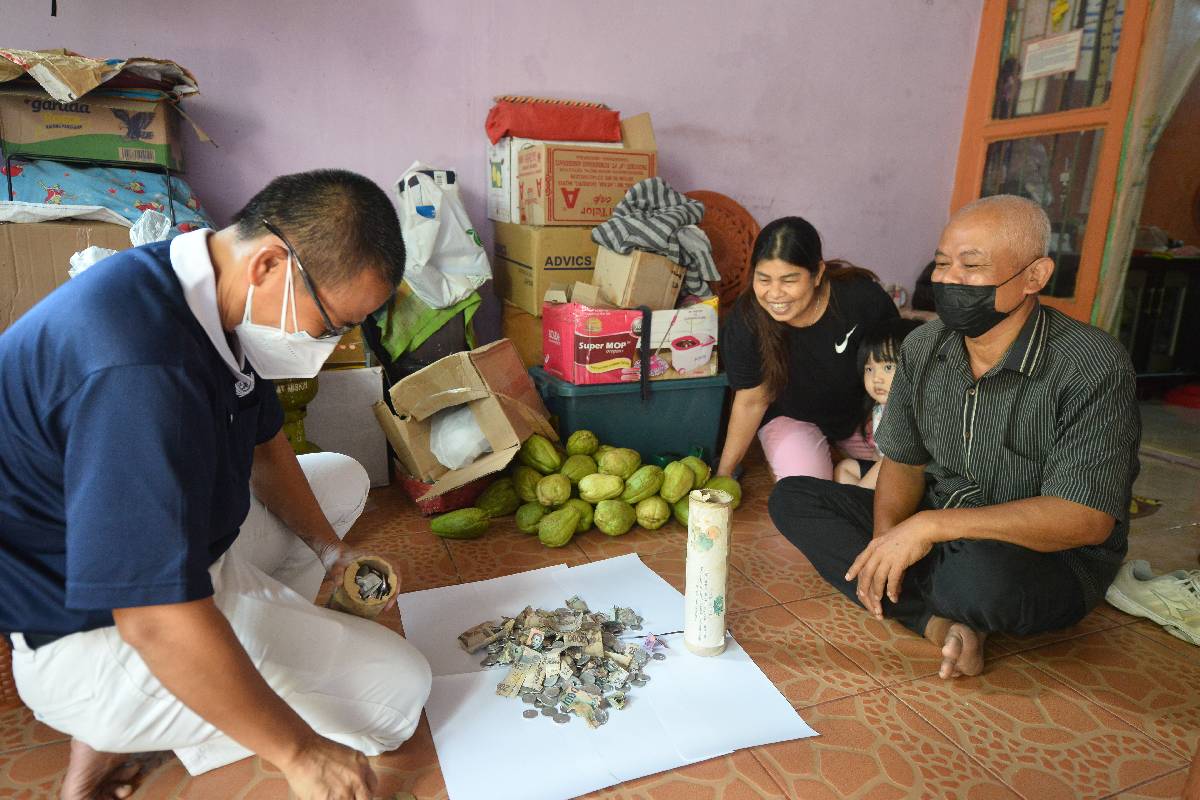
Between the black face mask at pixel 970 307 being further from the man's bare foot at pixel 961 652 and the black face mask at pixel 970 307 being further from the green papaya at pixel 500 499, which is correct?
the green papaya at pixel 500 499

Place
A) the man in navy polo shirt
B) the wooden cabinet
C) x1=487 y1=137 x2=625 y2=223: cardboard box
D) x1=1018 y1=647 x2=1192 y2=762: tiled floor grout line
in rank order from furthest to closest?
1. the wooden cabinet
2. x1=487 y1=137 x2=625 y2=223: cardboard box
3. x1=1018 y1=647 x2=1192 y2=762: tiled floor grout line
4. the man in navy polo shirt

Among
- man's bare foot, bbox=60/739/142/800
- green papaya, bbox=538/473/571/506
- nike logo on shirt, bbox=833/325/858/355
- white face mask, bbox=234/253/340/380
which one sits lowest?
man's bare foot, bbox=60/739/142/800

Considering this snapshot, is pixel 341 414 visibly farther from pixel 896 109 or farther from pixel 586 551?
pixel 896 109

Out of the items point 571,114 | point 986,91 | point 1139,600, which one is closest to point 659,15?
point 571,114

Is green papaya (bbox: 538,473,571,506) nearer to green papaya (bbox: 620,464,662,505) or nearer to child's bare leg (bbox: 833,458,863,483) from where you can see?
green papaya (bbox: 620,464,662,505)

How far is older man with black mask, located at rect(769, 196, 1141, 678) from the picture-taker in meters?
1.68

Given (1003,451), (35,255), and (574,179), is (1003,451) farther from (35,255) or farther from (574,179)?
(35,255)

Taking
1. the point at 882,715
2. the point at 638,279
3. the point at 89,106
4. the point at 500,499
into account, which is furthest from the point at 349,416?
the point at 882,715

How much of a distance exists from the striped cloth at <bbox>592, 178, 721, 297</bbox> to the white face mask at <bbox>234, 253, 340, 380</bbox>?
6.40 ft

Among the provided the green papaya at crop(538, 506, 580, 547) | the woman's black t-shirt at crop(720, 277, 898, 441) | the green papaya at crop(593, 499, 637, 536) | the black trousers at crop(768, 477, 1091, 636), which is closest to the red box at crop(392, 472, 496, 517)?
the green papaya at crop(538, 506, 580, 547)

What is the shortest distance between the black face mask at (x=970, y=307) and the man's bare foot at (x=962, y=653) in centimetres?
76

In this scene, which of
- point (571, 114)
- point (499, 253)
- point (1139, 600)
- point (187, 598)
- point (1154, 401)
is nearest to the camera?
point (187, 598)

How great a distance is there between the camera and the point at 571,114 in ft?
10.9

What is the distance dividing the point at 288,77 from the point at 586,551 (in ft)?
7.90
